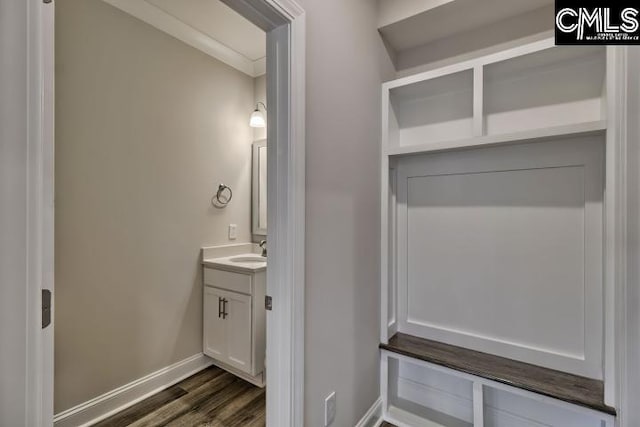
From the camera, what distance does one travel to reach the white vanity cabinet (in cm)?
202

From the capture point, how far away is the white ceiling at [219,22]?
1.97m

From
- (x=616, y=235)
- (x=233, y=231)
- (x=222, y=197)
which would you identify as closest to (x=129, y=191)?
(x=222, y=197)

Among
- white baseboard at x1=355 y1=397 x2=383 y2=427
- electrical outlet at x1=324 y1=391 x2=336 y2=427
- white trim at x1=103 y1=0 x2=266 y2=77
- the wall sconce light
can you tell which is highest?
white trim at x1=103 y1=0 x2=266 y2=77

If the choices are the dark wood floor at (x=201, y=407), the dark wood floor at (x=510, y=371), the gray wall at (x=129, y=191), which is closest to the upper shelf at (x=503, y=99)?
the dark wood floor at (x=510, y=371)

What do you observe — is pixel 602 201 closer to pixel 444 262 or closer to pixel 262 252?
pixel 444 262

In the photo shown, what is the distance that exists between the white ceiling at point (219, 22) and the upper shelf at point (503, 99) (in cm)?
123

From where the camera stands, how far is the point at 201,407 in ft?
6.07

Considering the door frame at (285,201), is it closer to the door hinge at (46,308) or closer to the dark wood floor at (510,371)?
the door hinge at (46,308)

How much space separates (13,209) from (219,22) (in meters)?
2.17

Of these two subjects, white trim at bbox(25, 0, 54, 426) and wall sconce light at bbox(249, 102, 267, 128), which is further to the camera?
wall sconce light at bbox(249, 102, 267, 128)

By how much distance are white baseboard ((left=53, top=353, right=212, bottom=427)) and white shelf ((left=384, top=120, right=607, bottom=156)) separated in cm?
215

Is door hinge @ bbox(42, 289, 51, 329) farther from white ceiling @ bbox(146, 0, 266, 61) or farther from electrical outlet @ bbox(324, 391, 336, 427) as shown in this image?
white ceiling @ bbox(146, 0, 266, 61)

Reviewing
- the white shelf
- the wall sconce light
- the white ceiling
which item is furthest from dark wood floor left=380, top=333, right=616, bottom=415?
the white ceiling

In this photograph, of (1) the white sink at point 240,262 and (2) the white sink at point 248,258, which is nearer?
(1) the white sink at point 240,262
